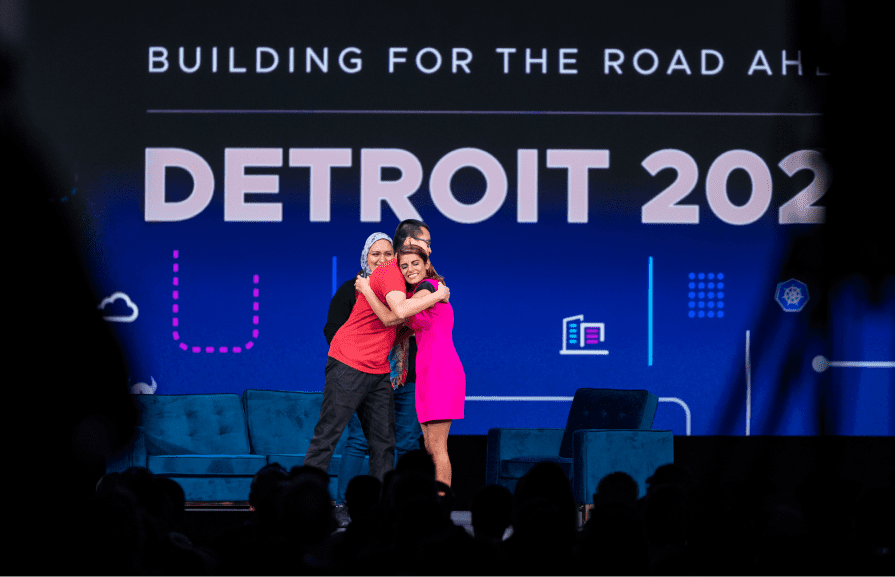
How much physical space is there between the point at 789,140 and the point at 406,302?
3303mm

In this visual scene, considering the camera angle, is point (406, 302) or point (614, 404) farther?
→ point (614, 404)

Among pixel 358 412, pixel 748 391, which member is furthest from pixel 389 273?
pixel 748 391

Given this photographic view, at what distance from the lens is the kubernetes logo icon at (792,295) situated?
5.51m

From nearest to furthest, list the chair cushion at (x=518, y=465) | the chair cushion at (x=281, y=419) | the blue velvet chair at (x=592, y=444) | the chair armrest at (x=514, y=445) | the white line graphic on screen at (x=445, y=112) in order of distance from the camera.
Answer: the blue velvet chair at (x=592, y=444)
the chair cushion at (x=518, y=465)
the chair armrest at (x=514, y=445)
the chair cushion at (x=281, y=419)
the white line graphic on screen at (x=445, y=112)

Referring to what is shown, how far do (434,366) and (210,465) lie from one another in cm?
180

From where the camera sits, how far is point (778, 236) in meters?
A: 5.56

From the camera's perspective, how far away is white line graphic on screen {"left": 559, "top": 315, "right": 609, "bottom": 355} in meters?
5.50

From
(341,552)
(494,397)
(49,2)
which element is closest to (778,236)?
(494,397)

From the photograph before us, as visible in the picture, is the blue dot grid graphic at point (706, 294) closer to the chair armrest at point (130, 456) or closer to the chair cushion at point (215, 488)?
the chair cushion at point (215, 488)

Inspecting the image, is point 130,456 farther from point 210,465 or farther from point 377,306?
point 377,306

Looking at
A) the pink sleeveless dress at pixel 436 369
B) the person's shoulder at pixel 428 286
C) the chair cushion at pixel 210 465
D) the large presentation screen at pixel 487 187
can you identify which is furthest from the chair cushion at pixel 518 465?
the person's shoulder at pixel 428 286

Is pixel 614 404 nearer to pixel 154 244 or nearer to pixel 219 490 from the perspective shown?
pixel 219 490

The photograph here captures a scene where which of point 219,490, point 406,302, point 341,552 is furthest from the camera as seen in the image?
point 219,490

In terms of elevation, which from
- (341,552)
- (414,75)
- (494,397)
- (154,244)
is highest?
(414,75)
